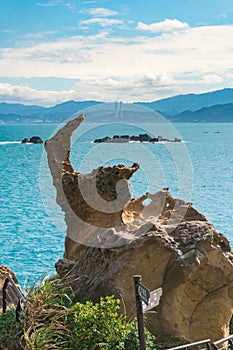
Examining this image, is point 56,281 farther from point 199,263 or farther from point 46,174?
point 46,174

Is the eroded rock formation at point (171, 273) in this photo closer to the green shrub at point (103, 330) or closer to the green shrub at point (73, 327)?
the green shrub at point (73, 327)

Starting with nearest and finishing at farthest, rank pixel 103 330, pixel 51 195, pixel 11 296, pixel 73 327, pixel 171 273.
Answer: pixel 103 330
pixel 73 327
pixel 171 273
pixel 11 296
pixel 51 195

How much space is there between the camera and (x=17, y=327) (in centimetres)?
662

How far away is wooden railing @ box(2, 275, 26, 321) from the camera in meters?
6.81

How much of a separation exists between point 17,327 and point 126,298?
1438 millimetres

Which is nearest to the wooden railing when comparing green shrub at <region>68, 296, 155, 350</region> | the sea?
the sea

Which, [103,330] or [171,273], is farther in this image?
[171,273]

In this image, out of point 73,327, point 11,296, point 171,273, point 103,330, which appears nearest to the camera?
point 103,330

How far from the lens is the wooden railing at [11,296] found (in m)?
6.81

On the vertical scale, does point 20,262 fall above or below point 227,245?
below

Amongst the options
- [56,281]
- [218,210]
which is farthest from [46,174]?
[56,281]

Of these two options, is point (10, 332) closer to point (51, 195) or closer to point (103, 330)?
point (103, 330)

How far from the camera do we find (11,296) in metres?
7.67

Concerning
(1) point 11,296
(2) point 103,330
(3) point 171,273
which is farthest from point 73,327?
(3) point 171,273
